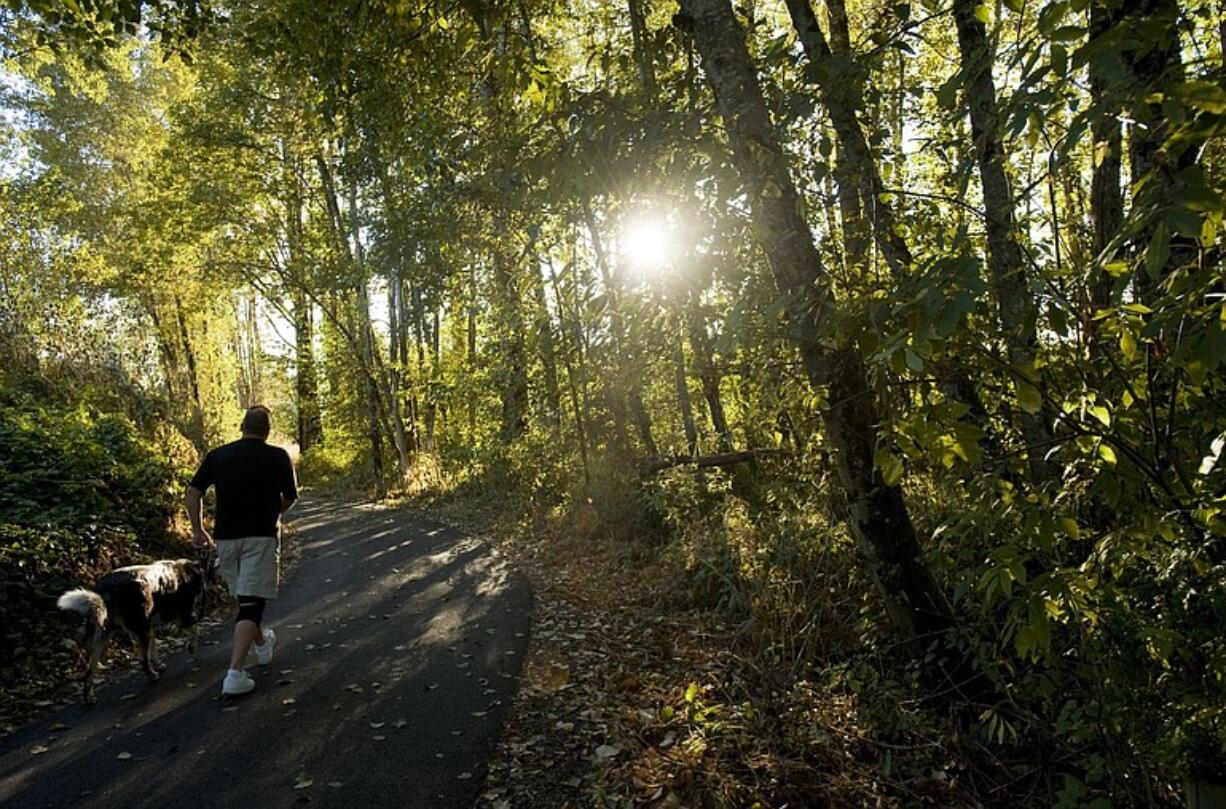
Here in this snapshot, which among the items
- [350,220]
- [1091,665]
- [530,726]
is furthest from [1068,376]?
[350,220]

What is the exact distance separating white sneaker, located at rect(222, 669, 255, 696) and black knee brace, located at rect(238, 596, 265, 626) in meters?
0.40

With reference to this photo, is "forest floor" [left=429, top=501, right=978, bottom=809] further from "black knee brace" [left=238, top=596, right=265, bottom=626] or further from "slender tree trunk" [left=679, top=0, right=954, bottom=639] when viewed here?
"black knee brace" [left=238, top=596, right=265, bottom=626]

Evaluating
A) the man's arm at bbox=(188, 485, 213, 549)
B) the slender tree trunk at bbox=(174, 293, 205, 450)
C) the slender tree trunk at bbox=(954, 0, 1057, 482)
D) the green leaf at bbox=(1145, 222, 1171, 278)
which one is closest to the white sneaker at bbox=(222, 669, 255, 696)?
the man's arm at bbox=(188, 485, 213, 549)

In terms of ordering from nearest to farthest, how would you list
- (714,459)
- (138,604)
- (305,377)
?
(138,604) → (714,459) → (305,377)

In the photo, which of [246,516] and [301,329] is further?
[301,329]

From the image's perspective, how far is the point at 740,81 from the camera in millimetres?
4020

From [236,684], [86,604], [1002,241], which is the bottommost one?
[236,684]

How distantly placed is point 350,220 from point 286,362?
625 inches

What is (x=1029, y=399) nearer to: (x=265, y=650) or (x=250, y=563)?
(x=250, y=563)

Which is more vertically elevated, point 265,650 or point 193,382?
point 193,382

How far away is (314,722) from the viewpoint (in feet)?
15.7

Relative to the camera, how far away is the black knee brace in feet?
17.9

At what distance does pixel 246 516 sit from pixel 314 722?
1.83m

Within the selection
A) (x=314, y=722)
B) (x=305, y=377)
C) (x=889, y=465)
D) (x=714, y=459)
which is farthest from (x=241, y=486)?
(x=305, y=377)
